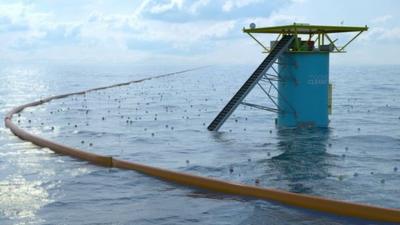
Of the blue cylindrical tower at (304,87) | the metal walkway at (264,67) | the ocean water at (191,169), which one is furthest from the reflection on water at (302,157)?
the metal walkway at (264,67)

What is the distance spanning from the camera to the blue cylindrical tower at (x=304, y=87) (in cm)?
4462

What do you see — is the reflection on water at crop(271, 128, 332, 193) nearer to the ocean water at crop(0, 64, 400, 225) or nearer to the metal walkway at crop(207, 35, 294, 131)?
the ocean water at crop(0, 64, 400, 225)

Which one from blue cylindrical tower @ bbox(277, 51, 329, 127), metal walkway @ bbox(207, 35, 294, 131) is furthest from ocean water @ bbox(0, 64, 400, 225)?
metal walkway @ bbox(207, 35, 294, 131)

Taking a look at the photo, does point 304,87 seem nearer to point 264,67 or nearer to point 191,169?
point 264,67

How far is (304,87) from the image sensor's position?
44812 mm

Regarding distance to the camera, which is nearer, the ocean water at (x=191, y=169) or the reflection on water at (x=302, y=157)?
the ocean water at (x=191, y=169)

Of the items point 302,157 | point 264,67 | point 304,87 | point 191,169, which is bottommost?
point 191,169

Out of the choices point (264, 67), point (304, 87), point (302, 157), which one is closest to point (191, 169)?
point (302, 157)

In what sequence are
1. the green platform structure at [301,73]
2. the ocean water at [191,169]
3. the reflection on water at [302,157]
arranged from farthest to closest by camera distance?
the green platform structure at [301,73]
the reflection on water at [302,157]
the ocean water at [191,169]

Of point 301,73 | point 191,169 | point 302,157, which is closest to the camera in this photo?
point 191,169

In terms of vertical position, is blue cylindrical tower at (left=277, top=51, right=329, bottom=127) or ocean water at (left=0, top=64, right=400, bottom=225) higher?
blue cylindrical tower at (left=277, top=51, right=329, bottom=127)

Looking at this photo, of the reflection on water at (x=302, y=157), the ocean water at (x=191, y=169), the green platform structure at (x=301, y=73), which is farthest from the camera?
the green platform structure at (x=301, y=73)

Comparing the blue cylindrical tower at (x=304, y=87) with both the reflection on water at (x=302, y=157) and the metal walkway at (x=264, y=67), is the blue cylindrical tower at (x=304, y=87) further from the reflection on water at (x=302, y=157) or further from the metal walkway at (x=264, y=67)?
the reflection on water at (x=302, y=157)

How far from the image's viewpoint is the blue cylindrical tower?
146ft
